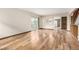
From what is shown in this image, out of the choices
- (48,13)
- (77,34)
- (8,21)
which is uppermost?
(48,13)

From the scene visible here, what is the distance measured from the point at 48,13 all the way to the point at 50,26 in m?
0.26

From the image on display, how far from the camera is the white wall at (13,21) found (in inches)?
58.7

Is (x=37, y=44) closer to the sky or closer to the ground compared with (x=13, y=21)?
closer to the ground

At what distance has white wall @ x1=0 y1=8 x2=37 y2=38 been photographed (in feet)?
4.90

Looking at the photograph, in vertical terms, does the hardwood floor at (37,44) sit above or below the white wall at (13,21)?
below

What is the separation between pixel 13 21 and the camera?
1.62 metres

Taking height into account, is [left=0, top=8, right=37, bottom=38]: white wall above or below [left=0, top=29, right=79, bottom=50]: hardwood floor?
above

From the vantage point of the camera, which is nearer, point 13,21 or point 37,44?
point 13,21
